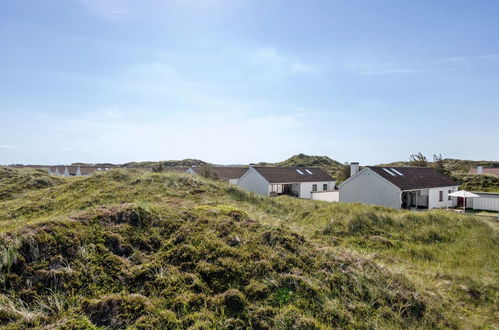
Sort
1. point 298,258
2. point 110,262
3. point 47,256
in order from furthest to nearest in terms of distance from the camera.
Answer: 1. point 298,258
2. point 110,262
3. point 47,256

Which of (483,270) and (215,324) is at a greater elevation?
(215,324)

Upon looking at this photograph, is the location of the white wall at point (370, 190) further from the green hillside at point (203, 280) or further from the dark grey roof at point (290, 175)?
the green hillside at point (203, 280)

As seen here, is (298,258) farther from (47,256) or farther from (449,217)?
(449,217)

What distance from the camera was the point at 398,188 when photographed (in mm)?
22016

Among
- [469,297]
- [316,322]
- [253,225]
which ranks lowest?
[469,297]

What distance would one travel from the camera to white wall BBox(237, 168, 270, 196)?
31900mm

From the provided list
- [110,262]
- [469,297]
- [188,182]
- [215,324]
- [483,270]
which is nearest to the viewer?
[215,324]

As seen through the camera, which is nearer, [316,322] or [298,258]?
[316,322]

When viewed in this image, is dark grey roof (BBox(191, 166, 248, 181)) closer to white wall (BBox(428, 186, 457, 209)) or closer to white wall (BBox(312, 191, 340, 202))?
white wall (BBox(312, 191, 340, 202))

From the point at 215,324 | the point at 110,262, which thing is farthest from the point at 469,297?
the point at 110,262

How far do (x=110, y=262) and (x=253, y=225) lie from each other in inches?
119

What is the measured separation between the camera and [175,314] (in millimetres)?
3844

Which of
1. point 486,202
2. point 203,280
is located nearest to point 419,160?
point 486,202

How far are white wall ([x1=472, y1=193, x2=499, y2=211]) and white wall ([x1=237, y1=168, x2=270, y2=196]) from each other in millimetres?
19819
